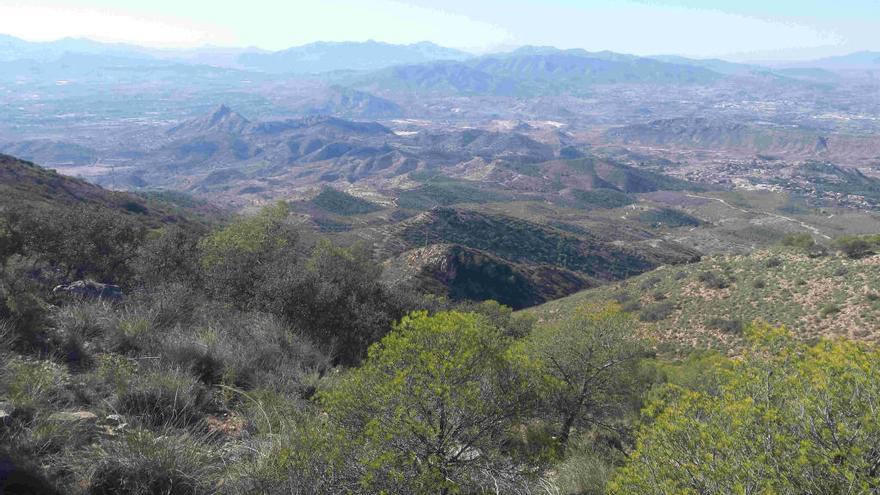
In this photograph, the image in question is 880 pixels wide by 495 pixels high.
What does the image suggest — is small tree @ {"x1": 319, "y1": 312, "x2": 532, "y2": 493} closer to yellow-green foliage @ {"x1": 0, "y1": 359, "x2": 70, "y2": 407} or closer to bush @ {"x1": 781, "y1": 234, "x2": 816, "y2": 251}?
yellow-green foliage @ {"x1": 0, "y1": 359, "x2": 70, "y2": 407}

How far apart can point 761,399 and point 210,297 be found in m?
19.8

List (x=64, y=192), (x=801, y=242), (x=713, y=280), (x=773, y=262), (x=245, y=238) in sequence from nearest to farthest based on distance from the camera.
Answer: (x=245, y=238) → (x=713, y=280) → (x=773, y=262) → (x=801, y=242) → (x=64, y=192)

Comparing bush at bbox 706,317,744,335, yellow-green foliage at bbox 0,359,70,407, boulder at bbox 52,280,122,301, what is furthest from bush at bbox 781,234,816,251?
yellow-green foliage at bbox 0,359,70,407

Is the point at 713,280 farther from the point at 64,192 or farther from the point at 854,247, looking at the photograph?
the point at 64,192

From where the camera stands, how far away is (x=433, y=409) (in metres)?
7.11

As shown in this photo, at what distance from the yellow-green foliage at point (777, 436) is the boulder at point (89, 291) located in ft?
51.4

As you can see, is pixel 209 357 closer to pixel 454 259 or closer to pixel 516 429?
pixel 516 429

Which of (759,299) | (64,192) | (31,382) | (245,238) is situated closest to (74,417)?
(31,382)

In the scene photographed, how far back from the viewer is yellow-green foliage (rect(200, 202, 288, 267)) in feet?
95.5

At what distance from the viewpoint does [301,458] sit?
6340 millimetres

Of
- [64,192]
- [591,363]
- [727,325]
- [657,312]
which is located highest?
[591,363]

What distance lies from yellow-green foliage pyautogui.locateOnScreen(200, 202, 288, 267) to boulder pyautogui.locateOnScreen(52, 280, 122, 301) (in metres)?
9.30

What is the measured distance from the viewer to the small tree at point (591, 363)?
44.6ft

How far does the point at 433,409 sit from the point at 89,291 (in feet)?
47.4
